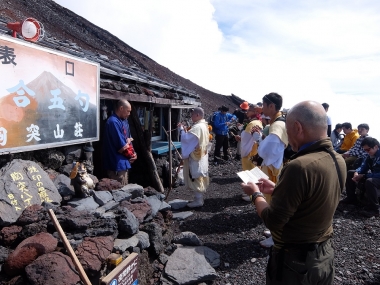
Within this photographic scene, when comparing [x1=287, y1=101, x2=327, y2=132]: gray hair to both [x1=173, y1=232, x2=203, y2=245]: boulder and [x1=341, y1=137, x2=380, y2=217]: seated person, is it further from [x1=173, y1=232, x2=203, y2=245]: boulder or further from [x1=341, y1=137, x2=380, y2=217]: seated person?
[x1=341, y1=137, x2=380, y2=217]: seated person

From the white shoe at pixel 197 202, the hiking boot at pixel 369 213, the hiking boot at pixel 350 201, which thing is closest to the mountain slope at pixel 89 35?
the hiking boot at pixel 350 201

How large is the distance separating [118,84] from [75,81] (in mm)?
1271

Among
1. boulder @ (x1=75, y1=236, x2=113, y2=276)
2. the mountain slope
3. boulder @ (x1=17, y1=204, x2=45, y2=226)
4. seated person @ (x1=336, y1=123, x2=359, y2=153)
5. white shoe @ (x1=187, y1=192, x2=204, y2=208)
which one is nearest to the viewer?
boulder @ (x1=75, y1=236, x2=113, y2=276)

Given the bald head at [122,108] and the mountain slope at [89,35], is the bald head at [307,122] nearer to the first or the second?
the bald head at [122,108]

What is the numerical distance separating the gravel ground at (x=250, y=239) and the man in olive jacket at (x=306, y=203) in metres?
2.21

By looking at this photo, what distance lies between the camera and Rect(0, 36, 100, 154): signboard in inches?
135

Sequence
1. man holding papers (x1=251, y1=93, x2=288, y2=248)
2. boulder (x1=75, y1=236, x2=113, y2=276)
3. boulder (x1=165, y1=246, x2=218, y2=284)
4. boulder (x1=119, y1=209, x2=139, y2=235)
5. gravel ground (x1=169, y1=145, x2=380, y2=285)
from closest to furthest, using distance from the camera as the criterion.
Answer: boulder (x1=75, y1=236, x2=113, y2=276) < boulder (x1=119, y1=209, x2=139, y2=235) < boulder (x1=165, y1=246, x2=218, y2=284) < gravel ground (x1=169, y1=145, x2=380, y2=285) < man holding papers (x1=251, y1=93, x2=288, y2=248)

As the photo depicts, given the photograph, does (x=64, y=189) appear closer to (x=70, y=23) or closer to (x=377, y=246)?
(x=377, y=246)

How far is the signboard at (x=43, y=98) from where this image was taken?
3.43 meters

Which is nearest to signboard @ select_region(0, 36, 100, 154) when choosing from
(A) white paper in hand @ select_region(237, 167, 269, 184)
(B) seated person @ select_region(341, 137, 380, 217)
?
(A) white paper in hand @ select_region(237, 167, 269, 184)

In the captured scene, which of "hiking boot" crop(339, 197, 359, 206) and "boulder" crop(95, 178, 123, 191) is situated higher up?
"boulder" crop(95, 178, 123, 191)

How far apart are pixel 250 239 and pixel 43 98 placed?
407cm

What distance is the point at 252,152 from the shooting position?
278 inches

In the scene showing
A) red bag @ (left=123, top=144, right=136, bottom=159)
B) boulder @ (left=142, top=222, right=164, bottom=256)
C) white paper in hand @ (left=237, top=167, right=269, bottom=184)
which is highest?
white paper in hand @ (left=237, top=167, right=269, bottom=184)
